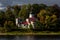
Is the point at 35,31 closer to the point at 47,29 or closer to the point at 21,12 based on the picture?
the point at 47,29

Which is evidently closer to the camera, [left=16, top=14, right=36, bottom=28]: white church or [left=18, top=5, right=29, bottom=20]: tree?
[left=16, top=14, right=36, bottom=28]: white church

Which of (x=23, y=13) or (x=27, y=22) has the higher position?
(x=23, y=13)

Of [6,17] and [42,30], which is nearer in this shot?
[42,30]

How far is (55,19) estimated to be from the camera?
35.4 m

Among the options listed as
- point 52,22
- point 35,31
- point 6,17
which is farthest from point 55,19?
point 6,17

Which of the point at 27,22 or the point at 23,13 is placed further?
the point at 23,13

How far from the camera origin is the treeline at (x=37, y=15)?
33737mm

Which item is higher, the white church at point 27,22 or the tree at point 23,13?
the tree at point 23,13

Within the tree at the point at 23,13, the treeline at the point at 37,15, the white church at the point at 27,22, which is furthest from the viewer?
the tree at the point at 23,13

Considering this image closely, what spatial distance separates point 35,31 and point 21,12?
23.5 ft

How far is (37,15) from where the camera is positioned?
38.4 metres

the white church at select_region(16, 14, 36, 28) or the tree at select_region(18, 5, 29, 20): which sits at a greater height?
the tree at select_region(18, 5, 29, 20)

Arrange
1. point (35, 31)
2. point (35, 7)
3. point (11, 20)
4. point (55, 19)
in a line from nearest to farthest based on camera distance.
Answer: point (35, 31), point (55, 19), point (11, 20), point (35, 7)

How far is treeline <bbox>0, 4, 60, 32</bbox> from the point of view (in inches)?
1328
